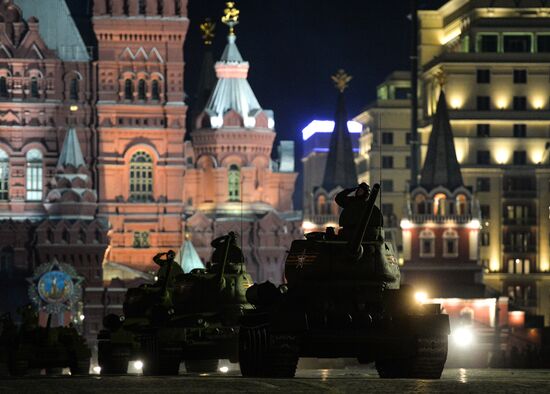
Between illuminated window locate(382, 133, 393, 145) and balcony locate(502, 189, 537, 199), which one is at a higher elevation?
illuminated window locate(382, 133, 393, 145)

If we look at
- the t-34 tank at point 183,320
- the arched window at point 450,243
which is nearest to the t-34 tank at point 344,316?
the t-34 tank at point 183,320

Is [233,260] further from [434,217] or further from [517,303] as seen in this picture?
[517,303]

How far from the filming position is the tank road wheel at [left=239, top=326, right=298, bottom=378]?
3262 centimetres

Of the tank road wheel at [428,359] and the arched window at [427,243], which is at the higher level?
the arched window at [427,243]

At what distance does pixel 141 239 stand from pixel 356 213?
9304 cm

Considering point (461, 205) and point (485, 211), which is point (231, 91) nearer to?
point (485, 211)

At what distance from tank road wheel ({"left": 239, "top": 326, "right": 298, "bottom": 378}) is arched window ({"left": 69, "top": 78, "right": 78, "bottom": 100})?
96071 mm

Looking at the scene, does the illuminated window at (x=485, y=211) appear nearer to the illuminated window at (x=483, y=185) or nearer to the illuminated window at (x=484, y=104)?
the illuminated window at (x=483, y=185)

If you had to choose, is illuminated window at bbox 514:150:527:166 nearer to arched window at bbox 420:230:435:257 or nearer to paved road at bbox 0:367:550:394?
arched window at bbox 420:230:435:257

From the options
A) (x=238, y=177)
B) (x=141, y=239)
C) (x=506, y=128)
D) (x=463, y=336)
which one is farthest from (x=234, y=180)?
(x=463, y=336)

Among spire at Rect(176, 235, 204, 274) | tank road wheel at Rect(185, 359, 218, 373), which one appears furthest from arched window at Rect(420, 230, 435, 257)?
tank road wheel at Rect(185, 359, 218, 373)

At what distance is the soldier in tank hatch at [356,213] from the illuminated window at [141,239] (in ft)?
302

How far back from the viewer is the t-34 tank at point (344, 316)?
32.9 metres

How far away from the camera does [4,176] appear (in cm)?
12588
